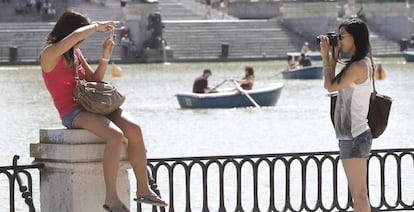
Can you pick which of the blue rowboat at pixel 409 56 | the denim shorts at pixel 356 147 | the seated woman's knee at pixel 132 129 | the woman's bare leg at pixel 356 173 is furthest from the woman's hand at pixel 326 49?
the blue rowboat at pixel 409 56

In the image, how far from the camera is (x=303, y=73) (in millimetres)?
48125

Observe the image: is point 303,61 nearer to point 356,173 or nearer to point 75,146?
point 356,173

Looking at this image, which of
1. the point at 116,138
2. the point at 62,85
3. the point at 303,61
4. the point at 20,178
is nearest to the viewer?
the point at 116,138

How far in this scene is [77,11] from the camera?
10852 mm

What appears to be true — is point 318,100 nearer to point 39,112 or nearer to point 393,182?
point 39,112

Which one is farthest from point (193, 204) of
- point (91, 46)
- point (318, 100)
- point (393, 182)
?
point (91, 46)

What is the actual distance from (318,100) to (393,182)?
20.5 m

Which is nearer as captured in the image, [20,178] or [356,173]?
[356,173]

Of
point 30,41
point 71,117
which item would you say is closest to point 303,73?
point 30,41

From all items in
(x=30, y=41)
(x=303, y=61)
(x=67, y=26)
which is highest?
(x=67, y=26)

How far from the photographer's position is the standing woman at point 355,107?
35.3 feet

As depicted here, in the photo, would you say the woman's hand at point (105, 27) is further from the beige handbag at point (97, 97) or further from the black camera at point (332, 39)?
the black camera at point (332, 39)

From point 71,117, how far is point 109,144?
408 mm

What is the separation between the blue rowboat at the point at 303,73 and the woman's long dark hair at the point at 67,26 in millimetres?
37143
